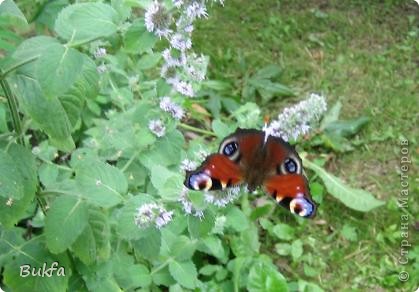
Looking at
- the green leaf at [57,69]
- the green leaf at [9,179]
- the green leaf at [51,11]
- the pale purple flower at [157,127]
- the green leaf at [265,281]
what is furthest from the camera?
the green leaf at [265,281]

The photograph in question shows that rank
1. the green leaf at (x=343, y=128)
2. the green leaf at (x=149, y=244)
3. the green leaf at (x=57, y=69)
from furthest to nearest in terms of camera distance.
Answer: the green leaf at (x=343, y=128)
the green leaf at (x=149, y=244)
the green leaf at (x=57, y=69)

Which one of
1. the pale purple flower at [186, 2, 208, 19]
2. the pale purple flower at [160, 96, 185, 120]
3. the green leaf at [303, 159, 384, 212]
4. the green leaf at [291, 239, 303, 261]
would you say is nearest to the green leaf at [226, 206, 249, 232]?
the green leaf at [291, 239, 303, 261]

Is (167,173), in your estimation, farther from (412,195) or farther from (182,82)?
(412,195)

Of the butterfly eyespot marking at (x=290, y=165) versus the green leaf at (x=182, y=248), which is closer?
the butterfly eyespot marking at (x=290, y=165)

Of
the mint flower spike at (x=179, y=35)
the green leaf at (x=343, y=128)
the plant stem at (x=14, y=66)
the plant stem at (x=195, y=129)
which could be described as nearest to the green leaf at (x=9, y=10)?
the plant stem at (x=14, y=66)

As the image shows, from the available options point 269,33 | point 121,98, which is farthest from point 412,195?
point 121,98

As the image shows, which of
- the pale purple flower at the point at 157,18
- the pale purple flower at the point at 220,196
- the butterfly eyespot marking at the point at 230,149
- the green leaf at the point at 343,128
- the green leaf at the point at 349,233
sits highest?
the pale purple flower at the point at 157,18

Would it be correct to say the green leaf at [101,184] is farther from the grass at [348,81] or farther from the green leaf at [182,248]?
the grass at [348,81]

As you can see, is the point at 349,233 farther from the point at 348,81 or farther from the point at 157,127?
the point at 157,127

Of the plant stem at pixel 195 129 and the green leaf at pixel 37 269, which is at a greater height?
the green leaf at pixel 37 269
